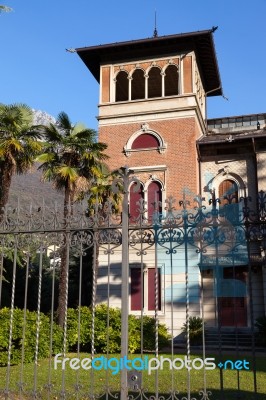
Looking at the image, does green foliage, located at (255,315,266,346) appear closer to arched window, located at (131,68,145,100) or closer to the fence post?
the fence post

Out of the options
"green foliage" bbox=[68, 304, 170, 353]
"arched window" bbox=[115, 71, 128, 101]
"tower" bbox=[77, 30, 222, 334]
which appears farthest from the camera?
"arched window" bbox=[115, 71, 128, 101]

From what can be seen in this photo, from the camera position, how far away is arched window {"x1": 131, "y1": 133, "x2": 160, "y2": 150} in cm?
2148

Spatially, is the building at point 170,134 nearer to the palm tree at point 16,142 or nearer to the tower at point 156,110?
the tower at point 156,110

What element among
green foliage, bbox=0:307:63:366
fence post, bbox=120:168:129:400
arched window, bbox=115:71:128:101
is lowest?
green foliage, bbox=0:307:63:366

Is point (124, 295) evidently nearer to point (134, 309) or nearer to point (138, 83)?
point (134, 309)

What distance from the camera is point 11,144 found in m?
15.8

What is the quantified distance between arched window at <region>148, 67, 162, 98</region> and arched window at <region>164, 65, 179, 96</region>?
407 millimetres

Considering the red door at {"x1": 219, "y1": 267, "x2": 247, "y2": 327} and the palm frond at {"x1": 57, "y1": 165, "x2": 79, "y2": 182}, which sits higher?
the palm frond at {"x1": 57, "y1": 165, "x2": 79, "y2": 182}

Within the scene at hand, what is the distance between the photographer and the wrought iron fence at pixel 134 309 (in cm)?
605

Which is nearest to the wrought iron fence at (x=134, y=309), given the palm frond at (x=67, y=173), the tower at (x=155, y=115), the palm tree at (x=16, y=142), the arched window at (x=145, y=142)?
the tower at (x=155, y=115)

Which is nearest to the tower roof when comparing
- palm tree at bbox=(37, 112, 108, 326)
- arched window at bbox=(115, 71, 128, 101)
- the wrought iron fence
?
arched window at bbox=(115, 71, 128, 101)

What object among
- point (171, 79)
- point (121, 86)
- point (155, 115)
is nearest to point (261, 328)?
point (155, 115)

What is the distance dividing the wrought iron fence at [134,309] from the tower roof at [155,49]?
10476 millimetres

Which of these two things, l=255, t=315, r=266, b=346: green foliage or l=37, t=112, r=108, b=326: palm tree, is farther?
l=37, t=112, r=108, b=326: palm tree
